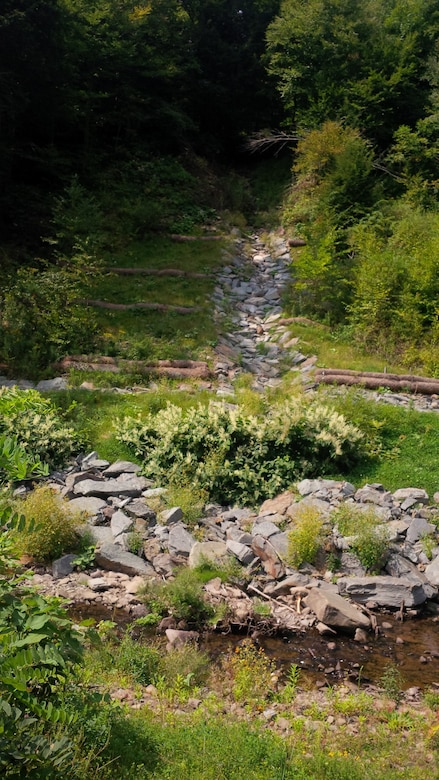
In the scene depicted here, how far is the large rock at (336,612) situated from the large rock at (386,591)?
30 centimetres

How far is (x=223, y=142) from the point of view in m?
26.3

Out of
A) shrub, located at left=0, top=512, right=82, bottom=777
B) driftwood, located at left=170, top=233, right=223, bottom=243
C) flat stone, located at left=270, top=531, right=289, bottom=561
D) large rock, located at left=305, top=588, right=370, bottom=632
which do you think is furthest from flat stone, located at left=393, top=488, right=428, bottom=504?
driftwood, located at left=170, top=233, right=223, bottom=243

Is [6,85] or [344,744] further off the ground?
[6,85]

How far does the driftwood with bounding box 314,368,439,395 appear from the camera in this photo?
10.3 m

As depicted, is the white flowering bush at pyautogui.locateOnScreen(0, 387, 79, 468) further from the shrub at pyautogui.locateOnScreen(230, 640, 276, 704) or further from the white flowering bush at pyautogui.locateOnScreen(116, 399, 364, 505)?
the shrub at pyautogui.locateOnScreen(230, 640, 276, 704)

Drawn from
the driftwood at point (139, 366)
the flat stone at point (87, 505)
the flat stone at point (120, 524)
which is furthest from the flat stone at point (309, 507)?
the driftwood at point (139, 366)

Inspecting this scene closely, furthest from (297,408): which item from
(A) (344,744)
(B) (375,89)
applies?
(B) (375,89)

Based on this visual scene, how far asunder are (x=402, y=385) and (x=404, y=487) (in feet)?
9.27

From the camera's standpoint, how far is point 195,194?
20781mm

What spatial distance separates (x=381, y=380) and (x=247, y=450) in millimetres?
3417

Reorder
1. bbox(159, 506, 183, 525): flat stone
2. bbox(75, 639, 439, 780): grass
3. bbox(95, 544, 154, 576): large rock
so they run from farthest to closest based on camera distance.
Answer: bbox(159, 506, 183, 525): flat stone → bbox(95, 544, 154, 576): large rock → bbox(75, 639, 439, 780): grass

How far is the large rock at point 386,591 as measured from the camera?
6469mm

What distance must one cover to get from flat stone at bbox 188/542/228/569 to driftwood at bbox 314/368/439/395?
4.49 meters

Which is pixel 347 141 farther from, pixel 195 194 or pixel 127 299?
pixel 127 299
